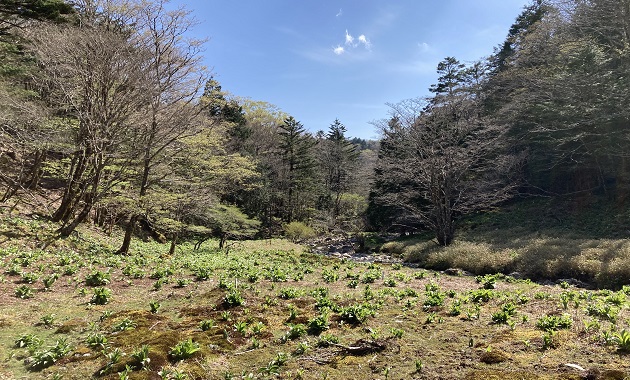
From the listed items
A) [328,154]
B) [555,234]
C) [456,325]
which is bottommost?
[456,325]

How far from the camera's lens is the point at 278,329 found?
5465 mm

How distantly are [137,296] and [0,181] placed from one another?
1701 cm

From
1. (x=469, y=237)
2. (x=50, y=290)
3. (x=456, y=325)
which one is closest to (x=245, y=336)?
(x=456, y=325)

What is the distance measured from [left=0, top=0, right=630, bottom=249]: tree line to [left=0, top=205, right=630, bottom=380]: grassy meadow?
546cm

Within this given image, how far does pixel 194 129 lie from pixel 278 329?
1204cm

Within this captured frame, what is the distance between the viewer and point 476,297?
675 cm

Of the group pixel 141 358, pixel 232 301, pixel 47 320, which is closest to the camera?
pixel 141 358

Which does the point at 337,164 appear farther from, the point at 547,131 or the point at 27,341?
the point at 27,341

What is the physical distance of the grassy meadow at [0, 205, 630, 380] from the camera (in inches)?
154

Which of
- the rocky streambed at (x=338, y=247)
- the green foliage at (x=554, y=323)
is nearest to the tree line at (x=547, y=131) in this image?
the rocky streambed at (x=338, y=247)

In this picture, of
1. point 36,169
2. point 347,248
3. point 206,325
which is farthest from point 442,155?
point 36,169

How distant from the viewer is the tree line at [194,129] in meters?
12.4

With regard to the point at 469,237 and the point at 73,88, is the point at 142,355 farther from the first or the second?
the point at 469,237

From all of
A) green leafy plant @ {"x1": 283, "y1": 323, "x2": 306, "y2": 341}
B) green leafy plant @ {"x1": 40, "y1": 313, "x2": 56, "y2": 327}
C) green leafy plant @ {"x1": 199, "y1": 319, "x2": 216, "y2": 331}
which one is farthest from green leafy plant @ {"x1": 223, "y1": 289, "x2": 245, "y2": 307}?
green leafy plant @ {"x1": 40, "y1": 313, "x2": 56, "y2": 327}
